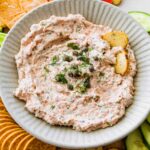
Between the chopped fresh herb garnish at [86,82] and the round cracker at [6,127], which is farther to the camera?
the round cracker at [6,127]

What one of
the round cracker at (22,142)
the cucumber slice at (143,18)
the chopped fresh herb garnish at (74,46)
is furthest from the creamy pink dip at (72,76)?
the cucumber slice at (143,18)

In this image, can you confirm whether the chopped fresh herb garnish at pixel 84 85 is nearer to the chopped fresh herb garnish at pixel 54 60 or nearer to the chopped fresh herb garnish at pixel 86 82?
the chopped fresh herb garnish at pixel 86 82

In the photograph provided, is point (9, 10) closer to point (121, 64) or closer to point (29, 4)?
point (29, 4)

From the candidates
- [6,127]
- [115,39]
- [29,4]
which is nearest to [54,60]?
[115,39]

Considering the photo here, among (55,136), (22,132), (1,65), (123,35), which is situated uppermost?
(123,35)

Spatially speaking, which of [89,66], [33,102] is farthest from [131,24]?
[33,102]

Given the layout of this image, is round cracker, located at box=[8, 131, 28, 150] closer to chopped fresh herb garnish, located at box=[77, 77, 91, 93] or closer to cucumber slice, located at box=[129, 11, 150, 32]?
chopped fresh herb garnish, located at box=[77, 77, 91, 93]

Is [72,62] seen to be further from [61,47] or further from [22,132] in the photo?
[22,132]
